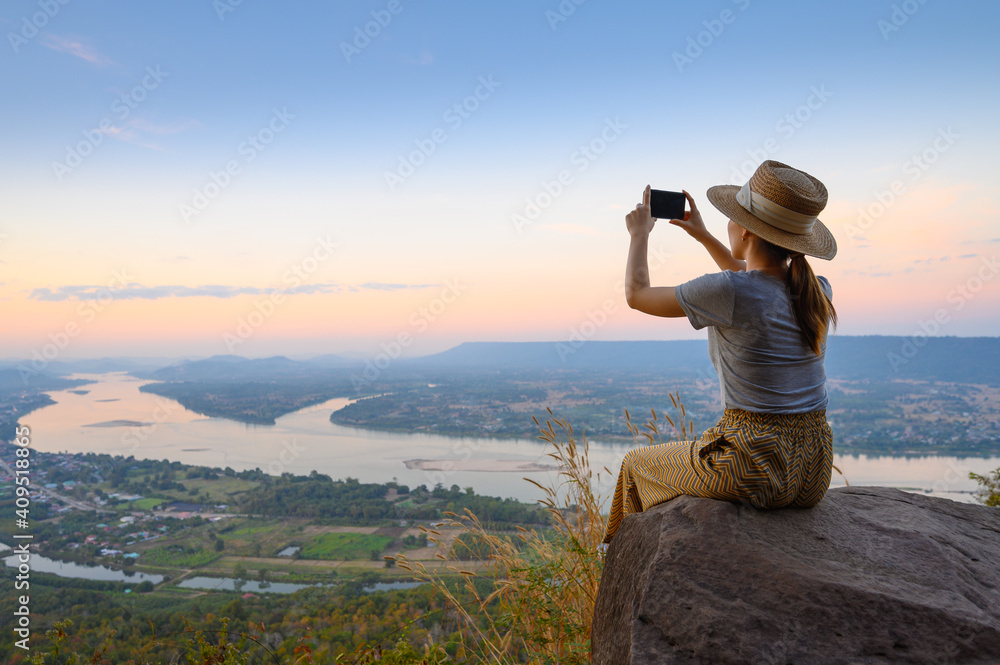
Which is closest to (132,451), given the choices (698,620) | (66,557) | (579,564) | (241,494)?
(241,494)

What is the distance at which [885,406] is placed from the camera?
1609 cm

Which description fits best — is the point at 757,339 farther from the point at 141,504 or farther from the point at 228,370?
the point at 228,370

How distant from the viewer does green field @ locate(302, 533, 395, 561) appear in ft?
26.8

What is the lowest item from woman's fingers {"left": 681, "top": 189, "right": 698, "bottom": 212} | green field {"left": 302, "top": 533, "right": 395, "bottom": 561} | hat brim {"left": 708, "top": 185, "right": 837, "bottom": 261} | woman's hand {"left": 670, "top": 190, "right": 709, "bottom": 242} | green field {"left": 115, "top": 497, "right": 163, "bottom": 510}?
green field {"left": 302, "top": 533, "right": 395, "bottom": 561}

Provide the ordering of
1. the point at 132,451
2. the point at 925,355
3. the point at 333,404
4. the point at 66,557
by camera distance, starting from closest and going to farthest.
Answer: the point at 66,557, the point at 132,451, the point at 925,355, the point at 333,404

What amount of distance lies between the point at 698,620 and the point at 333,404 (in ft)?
79.0

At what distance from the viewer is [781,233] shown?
2.04 meters

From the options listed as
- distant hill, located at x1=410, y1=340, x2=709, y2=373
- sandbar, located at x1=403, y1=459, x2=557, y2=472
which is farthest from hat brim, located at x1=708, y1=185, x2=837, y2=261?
distant hill, located at x1=410, y1=340, x2=709, y2=373

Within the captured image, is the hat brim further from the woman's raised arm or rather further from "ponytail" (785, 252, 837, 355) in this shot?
the woman's raised arm

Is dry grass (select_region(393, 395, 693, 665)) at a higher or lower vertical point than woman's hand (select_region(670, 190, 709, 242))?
lower

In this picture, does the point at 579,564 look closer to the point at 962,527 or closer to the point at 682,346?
the point at 962,527

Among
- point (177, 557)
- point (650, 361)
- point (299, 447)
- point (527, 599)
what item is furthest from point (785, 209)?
point (650, 361)

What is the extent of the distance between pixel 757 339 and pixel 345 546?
27.0 ft

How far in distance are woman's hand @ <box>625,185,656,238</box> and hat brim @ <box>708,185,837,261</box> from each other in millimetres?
279
